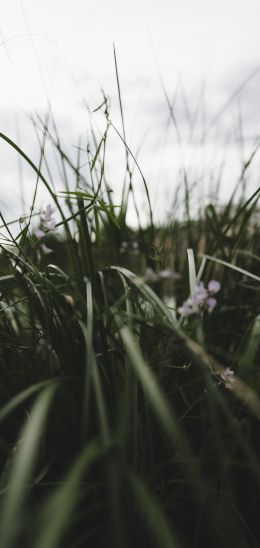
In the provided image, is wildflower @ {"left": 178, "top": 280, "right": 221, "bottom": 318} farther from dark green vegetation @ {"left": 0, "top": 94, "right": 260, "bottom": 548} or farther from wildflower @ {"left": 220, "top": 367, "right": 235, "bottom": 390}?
wildflower @ {"left": 220, "top": 367, "right": 235, "bottom": 390}

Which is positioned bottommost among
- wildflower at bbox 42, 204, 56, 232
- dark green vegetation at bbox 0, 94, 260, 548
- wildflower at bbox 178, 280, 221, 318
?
dark green vegetation at bbox 0, 94, 260, 548

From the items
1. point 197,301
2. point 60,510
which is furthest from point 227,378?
point 60,510

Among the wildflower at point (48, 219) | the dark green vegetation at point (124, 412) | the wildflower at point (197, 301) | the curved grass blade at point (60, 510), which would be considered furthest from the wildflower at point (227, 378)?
the wildflower at point (48, 219)

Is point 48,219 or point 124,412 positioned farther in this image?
point 48,219

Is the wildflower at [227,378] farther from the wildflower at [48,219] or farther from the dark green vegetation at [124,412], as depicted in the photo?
the wildflower at [48,219]

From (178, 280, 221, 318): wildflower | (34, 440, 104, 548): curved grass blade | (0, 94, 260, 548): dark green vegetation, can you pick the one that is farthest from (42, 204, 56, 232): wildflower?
(34, 440, 104, 548): curved grass blade

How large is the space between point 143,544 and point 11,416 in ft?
1.22

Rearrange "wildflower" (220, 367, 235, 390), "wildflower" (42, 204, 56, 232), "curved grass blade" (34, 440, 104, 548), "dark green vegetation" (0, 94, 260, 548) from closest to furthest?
"curved grass blade" (34, 440, 104, 548)
"dark green vegetation" (0, 94, 260, 548)
"wildflower" (220, 367, 235, 390)
"wildflower" (42, 204, 56, 232)

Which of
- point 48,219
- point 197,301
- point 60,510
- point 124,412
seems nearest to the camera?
point 60,510

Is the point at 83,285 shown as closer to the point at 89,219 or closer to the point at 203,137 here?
the point at 89,219

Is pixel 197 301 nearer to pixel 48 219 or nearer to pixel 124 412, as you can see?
pixel 124 412

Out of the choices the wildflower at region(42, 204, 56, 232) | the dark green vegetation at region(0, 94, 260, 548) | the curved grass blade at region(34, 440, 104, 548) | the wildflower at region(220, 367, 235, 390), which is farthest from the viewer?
the wildflower at region(42, 204, 56, 232)

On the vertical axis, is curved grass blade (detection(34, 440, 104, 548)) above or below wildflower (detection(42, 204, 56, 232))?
below

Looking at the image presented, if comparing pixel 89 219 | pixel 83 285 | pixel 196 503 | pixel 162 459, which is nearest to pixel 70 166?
pixel 89 219
